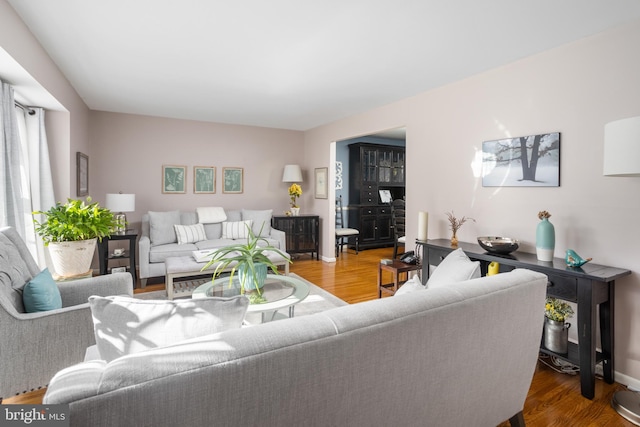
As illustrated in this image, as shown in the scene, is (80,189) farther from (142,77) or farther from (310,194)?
(310,194)

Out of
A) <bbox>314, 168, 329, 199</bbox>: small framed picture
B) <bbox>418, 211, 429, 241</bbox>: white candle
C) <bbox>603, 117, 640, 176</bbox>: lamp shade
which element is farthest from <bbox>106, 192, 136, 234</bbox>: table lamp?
<bbox>603, 117, 640, 176</bbox>: lamp shade

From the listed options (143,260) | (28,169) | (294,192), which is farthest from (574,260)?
(28,169)

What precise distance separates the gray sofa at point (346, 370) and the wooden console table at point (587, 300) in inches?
34.5

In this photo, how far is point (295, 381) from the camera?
2.88 ft

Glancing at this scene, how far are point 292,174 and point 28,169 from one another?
3774mm

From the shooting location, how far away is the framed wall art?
2699 mm

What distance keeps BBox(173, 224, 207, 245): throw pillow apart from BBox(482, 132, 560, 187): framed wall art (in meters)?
3.92

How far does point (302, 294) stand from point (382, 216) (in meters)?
5.02

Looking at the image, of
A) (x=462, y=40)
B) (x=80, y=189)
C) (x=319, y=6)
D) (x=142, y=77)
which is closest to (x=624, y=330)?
(x=462, y=40)

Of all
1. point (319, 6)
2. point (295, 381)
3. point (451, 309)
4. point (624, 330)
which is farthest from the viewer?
point (624, 330)

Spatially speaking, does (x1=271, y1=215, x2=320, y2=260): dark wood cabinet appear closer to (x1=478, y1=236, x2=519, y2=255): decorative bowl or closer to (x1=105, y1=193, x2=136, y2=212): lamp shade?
(x1=105, y1=193, x2=136, y2=212): lamp shade

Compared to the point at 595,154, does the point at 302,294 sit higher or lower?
lower

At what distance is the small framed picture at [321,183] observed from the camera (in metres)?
5.93

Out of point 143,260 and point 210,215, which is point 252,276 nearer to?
point 143,260
